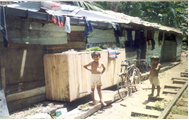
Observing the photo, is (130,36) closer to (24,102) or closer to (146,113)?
(146,113)

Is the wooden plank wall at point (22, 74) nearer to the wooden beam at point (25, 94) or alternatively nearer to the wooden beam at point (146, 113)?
the wooden beam at point (25, 94)

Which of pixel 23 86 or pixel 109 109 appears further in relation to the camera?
pixel 109 109

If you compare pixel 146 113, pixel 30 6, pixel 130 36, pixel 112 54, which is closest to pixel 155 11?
pixel 130 36

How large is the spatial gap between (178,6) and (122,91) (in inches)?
581

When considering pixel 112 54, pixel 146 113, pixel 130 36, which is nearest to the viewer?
pixel 146 113

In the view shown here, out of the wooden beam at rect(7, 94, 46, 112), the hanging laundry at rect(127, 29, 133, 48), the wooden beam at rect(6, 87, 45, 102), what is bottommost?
the wooden beam at rect(7, 94, 46, 112)

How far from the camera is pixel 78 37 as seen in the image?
23.2 feet

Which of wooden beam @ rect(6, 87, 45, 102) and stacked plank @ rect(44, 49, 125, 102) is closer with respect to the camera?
wooden beam @ rect(6, 87, 45, 102)

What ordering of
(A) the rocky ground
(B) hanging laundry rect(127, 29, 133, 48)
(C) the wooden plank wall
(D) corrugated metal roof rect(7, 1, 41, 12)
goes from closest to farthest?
(A) the rocky ground → (C) the wooden plank wall → (D) corrugated metal roof rect(7, 1, 41, 12) → (B) hanging laundry rect(127, 29, 133, 48)

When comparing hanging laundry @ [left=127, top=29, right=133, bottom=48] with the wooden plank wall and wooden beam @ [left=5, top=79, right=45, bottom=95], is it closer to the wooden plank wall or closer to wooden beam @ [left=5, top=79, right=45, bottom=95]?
the wooden plank wall

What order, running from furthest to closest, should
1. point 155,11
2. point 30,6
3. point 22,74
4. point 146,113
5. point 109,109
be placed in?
point 155,11 → point 30,6 → point 109,109 → point 22,74 → point 146,113

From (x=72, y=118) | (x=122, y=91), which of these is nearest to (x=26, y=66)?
(x=72, y=118)

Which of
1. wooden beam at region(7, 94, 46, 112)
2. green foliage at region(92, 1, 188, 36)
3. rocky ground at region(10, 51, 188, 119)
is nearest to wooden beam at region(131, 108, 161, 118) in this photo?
rocky ground at region(10, 51, 188, 119)

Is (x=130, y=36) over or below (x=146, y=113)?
over
